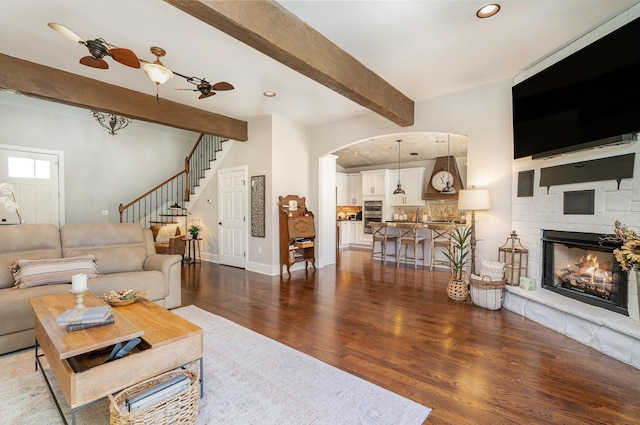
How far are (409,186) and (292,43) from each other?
269 inches

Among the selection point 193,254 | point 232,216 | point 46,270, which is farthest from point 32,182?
point 46,270

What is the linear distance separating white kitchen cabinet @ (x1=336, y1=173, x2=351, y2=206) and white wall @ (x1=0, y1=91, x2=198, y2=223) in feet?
16.3

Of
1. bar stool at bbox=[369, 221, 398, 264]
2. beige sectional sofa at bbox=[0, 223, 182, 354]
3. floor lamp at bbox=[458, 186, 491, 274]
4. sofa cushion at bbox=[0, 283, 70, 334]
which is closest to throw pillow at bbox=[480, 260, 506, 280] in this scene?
floor lamp at bbox=[458, 186, 491, 274]

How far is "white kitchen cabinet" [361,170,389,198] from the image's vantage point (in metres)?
8.88

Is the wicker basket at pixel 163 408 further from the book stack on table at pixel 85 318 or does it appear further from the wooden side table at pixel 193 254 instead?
the wooden side table at pixel 193 254

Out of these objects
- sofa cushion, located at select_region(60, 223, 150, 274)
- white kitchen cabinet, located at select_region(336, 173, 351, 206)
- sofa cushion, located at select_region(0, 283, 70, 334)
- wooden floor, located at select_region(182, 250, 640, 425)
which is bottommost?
wooden floor, located at select_region(182, 250, 640, 425)

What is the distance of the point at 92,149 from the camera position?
279 inches

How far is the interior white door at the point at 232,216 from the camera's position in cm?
615

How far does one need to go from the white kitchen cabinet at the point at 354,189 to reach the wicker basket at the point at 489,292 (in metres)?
6.06

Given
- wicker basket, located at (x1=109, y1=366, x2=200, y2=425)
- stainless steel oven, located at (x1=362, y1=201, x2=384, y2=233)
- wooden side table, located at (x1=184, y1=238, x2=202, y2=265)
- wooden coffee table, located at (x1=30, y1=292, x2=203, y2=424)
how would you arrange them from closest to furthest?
→ wicker basket, located at (x1=109, y1=366, x2=200, y2=425) < wooden coffee table, located at (x1=30, y1=292, x2=203, y2=424) < wooden side table, located at (x1=184, y1=238, x2=202, y2=265) < stainless steel oven, located at (x1=362, y1=201, x2=384, y2=233)

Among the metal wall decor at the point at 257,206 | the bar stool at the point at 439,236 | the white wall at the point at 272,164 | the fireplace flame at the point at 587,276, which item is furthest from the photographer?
the bar stool at the point at 439,236

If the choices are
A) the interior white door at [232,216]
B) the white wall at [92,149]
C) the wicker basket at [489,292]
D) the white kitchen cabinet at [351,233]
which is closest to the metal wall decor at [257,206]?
the interior white door at [232,216]

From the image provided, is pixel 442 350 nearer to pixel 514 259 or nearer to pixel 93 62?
pixel 514 259

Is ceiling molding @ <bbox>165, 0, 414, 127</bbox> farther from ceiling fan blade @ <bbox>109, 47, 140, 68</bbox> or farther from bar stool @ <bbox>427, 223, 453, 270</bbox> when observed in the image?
bar stool @ <bbox>427, 223, 453, 270</bbox>
